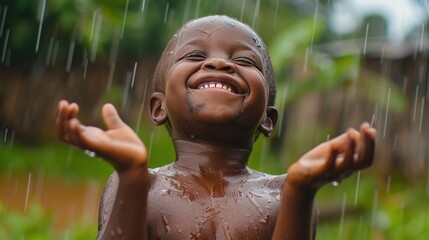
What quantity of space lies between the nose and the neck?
0.91 ft

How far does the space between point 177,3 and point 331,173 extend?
13.1m

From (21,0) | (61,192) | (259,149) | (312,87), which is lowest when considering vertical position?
(61,192)

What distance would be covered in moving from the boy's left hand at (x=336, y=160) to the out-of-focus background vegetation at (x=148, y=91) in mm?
5875

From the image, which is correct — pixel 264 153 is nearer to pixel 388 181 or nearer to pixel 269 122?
pixel 388 181

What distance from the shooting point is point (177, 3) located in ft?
51.4

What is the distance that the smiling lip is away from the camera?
322 centimetres

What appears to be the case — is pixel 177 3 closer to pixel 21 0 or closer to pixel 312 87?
pixel 21 0

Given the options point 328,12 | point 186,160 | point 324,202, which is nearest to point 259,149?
point 324,202

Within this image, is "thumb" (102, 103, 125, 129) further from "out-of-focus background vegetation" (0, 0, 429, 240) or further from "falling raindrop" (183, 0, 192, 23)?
"falling raindrop" (183, 0, 192, 23)

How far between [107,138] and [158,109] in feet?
2.34

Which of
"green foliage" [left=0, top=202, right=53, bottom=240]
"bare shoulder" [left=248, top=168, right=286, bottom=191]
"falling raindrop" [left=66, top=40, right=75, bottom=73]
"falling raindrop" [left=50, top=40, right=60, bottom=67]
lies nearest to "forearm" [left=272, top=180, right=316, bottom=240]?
"bare shoulder" [left=248, top=168, right=286, bottom=191]

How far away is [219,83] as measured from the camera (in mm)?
3225

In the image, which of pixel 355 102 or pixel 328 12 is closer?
pixel 355 102

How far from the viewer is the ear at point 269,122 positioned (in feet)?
11.5
